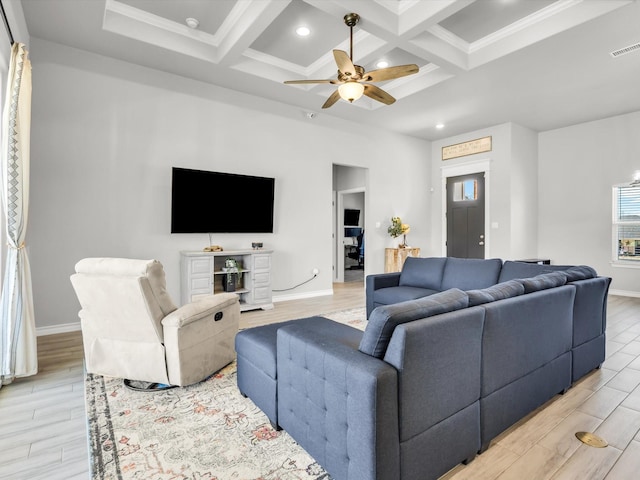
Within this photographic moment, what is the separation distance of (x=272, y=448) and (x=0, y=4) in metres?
3.53

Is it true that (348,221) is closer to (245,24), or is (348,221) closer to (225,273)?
(225,273)

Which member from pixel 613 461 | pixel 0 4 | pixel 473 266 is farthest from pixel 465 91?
pixel 0 4

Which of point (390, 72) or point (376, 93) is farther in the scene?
point (376, 93)

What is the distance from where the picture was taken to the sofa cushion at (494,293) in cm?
181

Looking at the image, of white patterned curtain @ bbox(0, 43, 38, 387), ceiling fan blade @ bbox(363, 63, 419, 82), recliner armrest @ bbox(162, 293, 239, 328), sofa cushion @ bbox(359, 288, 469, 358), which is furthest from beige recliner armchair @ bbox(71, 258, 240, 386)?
ceiling fan blade @ bbox(363, 63, 419, 82)

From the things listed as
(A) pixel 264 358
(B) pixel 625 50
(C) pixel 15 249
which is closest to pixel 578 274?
(A) pixel 264 358

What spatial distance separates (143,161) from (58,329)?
2.15 metres

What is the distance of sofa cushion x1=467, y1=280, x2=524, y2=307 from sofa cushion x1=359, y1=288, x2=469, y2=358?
222 millimetres

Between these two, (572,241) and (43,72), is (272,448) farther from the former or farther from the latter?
(572,241)

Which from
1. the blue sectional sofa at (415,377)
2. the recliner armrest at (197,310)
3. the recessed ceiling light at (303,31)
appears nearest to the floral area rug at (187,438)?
the blue sectional sofa at (415,377)

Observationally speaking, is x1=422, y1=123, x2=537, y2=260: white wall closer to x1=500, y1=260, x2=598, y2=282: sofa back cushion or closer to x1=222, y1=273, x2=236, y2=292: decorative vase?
x1=500, y1=260, x2=598, y2=282: sofa back cushion

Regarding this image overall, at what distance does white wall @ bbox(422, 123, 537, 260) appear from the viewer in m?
6.50

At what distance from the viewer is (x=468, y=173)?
716cm

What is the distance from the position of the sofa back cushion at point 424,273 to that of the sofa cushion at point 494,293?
6.87ft
